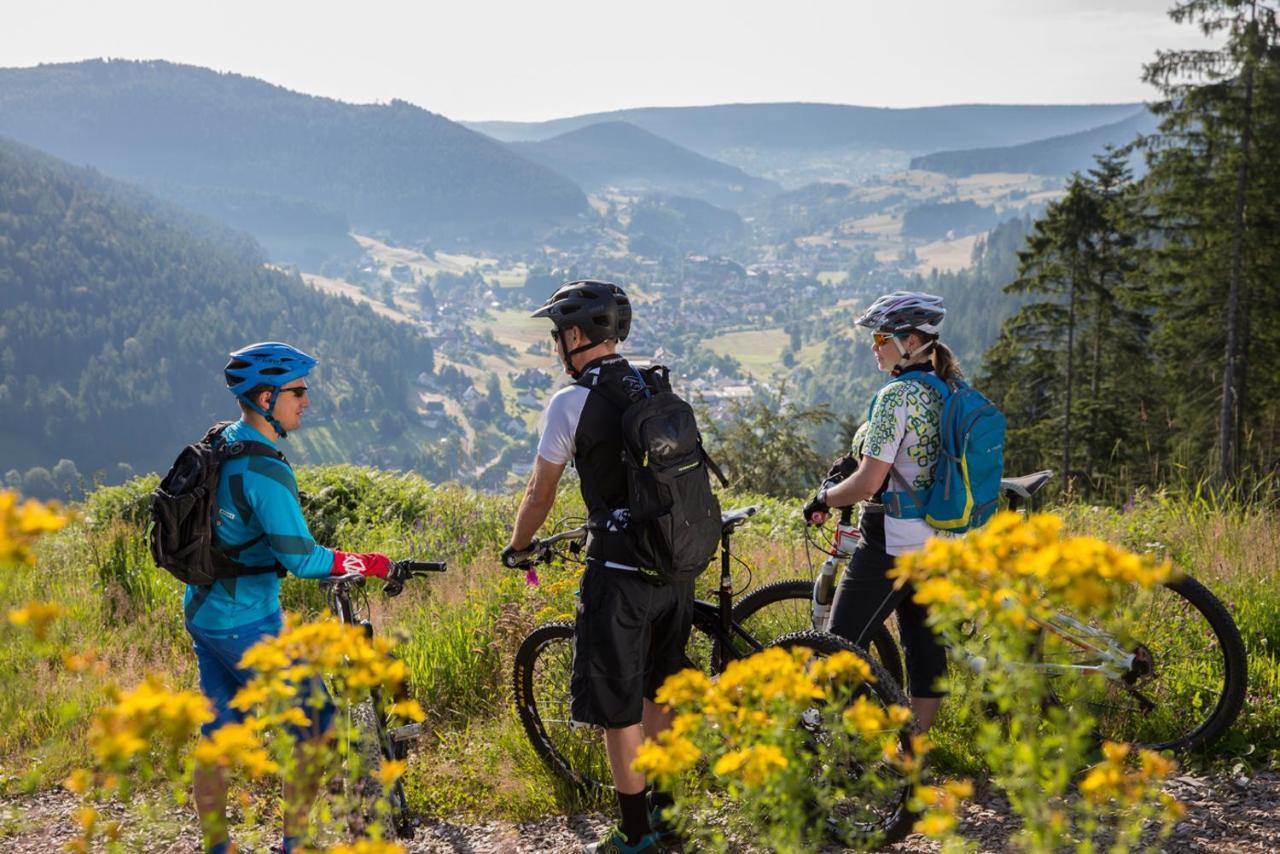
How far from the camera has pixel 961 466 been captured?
3701 millimetres

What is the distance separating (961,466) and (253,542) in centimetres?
269

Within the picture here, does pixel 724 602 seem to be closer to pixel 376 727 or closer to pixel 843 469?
pixel 843 469

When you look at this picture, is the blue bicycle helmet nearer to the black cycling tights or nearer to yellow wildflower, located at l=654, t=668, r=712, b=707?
yellow wildflower, located at l=654, t=668, r=712, b=707

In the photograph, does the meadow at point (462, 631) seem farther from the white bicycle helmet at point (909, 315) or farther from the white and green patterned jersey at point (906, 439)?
the white bicycle helmet at point (909, 315)

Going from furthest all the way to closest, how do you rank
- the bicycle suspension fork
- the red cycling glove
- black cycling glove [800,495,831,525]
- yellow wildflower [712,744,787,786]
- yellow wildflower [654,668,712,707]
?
the bicycle suspension fork
black cycling glove [800,495,831,525]
the red cycling glove
yellow wildflower [654,668,712,707]
yellow wildflower [712,744,787,786]

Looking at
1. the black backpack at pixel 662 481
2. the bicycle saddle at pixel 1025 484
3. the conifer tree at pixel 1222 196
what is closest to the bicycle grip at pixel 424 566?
the black backpack at pixel 662 481

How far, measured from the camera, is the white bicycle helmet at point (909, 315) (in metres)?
3.79

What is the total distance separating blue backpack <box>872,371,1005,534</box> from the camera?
367 cm

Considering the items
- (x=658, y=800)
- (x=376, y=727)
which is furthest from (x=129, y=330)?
(x=658, y=800)

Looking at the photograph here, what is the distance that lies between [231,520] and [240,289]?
19203cm

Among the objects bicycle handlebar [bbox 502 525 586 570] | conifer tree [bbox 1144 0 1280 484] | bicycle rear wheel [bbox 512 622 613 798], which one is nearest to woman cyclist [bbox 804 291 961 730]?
bicycle handlebar [bbox 502 525 586 570]

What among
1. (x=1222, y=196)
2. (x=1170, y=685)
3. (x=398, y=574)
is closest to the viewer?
(x=398, y=574)

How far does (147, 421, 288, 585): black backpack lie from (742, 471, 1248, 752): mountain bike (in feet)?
7.79

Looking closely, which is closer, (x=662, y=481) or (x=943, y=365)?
(x=662, y=481)
